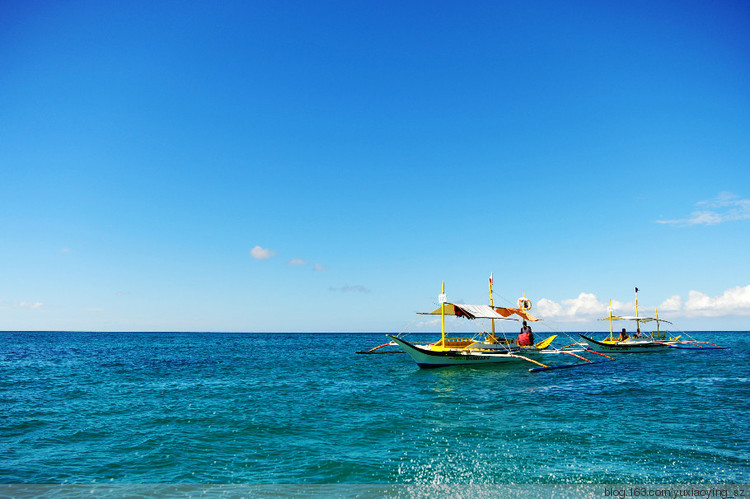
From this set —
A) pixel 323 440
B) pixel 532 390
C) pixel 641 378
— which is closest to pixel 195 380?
pixel 323 440

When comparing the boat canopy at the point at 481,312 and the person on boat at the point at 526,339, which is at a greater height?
the boat canopy at the point at 481,312

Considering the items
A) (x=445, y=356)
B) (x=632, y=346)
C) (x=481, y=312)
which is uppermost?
(x=481, y=312)

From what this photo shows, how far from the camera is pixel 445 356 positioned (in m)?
37.5

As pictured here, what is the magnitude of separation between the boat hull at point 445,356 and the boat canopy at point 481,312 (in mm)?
3406

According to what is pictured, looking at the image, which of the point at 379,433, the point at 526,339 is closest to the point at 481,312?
the point at 526,339

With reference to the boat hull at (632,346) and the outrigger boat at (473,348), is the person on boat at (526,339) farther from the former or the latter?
the boat hull at (632,346)

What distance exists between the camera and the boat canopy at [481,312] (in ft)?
134

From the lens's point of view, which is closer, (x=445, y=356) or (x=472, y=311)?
(x=445, y=356)

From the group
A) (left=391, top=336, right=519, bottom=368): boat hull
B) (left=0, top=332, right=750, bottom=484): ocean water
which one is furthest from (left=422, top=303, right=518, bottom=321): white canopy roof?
(left=0, top=332, right=750, bottom=484): ocean water

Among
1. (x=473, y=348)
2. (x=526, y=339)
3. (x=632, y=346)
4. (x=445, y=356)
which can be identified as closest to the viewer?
(x=445, y=356)

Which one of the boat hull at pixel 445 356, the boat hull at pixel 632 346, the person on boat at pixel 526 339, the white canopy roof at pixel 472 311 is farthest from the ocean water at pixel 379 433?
the boat hull at pixel 632 346

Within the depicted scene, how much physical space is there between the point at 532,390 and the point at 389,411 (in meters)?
10.8

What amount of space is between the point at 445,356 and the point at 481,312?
320 inches

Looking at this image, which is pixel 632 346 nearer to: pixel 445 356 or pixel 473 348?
pixel 473 348
